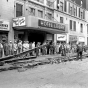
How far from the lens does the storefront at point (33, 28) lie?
51.3 feet

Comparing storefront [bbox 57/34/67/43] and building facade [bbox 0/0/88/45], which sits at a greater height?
building facade [bbox 0/0/88/45]

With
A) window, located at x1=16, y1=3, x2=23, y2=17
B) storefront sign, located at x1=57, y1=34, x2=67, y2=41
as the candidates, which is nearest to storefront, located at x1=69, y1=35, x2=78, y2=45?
storefront sign, located at x1=57, y1=34, x2=67, y2=41

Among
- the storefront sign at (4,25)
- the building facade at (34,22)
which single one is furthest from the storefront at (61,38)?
the storefront sign at (4,25)

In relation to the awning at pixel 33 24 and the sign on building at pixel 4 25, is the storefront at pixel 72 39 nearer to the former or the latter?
the awning at pixel 33 24

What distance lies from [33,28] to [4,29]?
3526 mm

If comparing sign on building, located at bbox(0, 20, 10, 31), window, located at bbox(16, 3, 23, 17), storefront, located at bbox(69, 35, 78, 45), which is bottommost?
storefront, located at bbox(69, 35, 78, 45)

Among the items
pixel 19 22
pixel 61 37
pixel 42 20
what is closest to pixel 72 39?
pixel 61 37

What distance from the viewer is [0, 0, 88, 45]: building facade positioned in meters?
16.1

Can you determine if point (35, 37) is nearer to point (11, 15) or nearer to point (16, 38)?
point (16, 38)

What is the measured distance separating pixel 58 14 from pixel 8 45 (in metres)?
13.4

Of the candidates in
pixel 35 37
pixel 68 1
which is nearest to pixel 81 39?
pixel 68 1

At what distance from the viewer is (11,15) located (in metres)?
16.8

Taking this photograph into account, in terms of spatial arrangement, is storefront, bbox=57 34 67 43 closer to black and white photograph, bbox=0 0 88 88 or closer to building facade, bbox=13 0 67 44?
black and white photograph, bbox=0 0 88 88

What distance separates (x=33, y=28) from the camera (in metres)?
17.2
